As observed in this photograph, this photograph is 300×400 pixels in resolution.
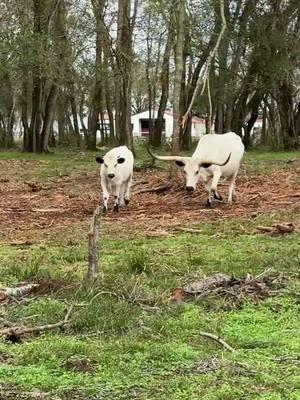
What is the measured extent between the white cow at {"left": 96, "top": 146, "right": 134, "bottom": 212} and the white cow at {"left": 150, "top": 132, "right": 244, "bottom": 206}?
100 centimetres

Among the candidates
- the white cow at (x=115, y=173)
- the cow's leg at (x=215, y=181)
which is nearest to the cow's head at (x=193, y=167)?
the cow's leg at (x=215, y=181)

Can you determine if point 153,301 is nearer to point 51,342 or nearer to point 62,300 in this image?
point 62,300

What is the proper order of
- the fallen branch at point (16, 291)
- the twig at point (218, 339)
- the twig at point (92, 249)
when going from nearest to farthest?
the twig at point (218, 339)
the fallen branch at point (16, 291)
the twig at point (92, 249)

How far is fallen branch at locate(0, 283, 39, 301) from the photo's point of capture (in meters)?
6.44

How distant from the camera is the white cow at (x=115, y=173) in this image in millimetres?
12914

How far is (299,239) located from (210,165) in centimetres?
425

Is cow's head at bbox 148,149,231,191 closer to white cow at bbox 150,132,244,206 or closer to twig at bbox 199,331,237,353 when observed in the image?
white cow at bbox 150,132,244,206

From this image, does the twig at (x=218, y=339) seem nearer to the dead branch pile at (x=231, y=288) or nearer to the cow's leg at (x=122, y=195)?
the dead branch pile at (x=231, y=288)

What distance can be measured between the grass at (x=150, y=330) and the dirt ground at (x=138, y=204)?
2.72 meters

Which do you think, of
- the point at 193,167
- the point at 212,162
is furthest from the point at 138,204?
the point at 212,162

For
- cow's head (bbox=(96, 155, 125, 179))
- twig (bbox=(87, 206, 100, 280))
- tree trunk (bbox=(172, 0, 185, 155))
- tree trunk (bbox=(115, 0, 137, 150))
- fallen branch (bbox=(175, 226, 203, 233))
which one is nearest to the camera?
twig (bbox=(87, 206, 100, 280))

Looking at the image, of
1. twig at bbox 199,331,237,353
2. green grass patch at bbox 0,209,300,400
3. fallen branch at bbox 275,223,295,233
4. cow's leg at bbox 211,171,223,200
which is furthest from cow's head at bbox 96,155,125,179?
twig at bbox 199,331,237,353

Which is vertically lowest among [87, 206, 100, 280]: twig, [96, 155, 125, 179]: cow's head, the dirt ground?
the dirt ground

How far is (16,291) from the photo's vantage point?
260 inches
